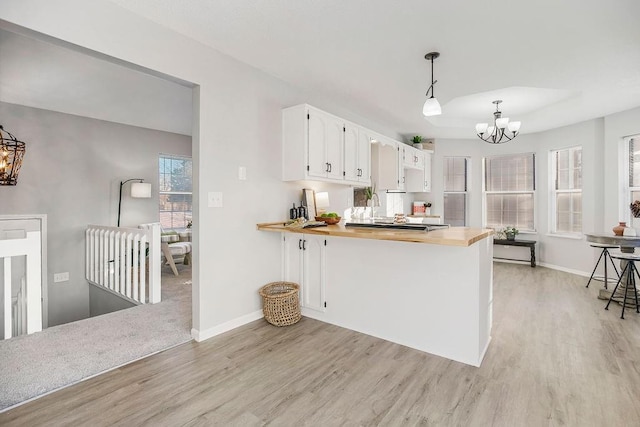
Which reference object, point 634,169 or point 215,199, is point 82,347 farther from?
point 634,169

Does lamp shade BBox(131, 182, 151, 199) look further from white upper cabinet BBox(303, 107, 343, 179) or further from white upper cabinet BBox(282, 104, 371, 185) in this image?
white upper cabinet BBox(303, 107, 343, 179)

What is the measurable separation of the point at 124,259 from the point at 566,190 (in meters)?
7.05

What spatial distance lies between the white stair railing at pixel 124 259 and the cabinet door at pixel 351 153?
2180 millimetres

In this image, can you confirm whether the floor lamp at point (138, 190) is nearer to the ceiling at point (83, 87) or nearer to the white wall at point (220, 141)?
the ceiling at point (83, 87)

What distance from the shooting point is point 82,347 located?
237 centimetres

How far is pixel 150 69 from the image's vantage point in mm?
2297

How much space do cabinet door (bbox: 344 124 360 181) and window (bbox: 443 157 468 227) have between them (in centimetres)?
351

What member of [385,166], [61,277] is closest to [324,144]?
[385,166]

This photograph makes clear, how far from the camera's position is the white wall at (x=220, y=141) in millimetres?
2031

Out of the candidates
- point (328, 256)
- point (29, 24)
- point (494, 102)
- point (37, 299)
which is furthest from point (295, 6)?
point (494, 102)

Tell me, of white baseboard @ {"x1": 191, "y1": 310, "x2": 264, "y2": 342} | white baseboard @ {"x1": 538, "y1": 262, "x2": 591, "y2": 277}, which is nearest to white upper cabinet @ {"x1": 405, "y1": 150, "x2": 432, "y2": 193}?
white baseboard @ {"x1": 538, "y1": 262, "x2": 591, "y2": 277}

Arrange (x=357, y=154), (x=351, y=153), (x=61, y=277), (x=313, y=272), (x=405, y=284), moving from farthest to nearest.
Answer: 1. (x=61, y=277)
2. (x=357, y=154)
3. (x=351, y=153)
4. (x=313, y=272)
5. (x=405, y=284)

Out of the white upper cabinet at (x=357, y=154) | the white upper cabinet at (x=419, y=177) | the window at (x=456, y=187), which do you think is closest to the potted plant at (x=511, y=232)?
the window at (x=456, y=187)

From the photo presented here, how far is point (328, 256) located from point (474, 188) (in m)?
4.81
